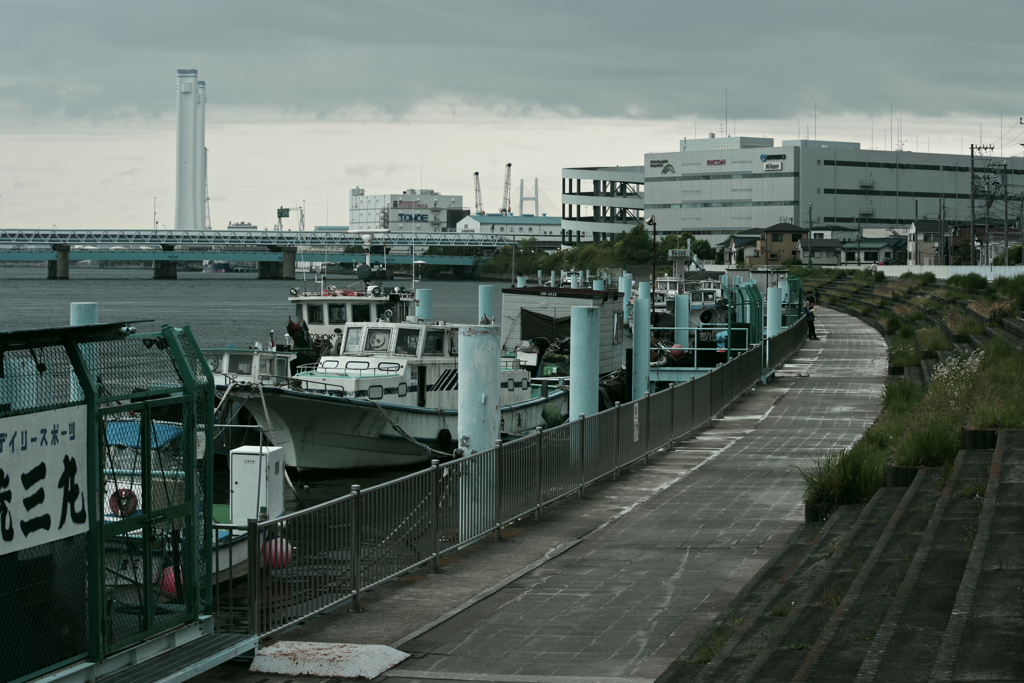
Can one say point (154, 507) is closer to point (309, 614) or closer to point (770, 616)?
point (309, 614)

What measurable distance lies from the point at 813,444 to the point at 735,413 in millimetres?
5313

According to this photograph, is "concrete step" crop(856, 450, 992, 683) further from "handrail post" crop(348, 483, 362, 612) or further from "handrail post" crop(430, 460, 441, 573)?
"handrail post" crop(430, 460, 441, 573)

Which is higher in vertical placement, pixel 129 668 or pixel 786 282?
pixel 786 282

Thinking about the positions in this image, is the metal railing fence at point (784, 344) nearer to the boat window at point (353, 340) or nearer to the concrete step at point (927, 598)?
the boat window at point (353, 340)

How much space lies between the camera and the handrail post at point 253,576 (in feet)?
32.1

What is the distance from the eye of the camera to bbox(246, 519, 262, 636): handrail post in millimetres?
9789

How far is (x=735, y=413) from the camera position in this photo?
93.7ft

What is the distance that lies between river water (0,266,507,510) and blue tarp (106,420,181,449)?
51.4ft

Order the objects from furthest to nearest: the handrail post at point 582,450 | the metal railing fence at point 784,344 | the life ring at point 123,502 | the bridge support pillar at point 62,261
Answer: the bridge support pillar at point 62,261, the metal railing fence at point 784,344, the handrail post at point 582,450, the life ring at point 123,502

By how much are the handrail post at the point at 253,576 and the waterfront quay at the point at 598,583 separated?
1.20 ft

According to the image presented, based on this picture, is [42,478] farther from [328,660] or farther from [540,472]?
[540,472]

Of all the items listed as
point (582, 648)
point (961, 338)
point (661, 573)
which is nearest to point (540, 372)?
point (961, 338)

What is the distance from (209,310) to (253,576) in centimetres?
11022

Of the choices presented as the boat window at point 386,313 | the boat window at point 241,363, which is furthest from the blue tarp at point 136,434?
the boat window at point 386,313
